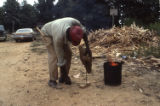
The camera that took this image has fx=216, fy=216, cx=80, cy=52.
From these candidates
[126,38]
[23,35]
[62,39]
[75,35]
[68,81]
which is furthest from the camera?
[23,35]

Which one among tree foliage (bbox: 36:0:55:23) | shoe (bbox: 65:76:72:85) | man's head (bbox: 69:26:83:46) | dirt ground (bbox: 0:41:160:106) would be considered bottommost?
dirt ground (bbox: 0:41:160:106)

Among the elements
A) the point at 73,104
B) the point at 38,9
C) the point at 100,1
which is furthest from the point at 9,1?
the point at 73,104

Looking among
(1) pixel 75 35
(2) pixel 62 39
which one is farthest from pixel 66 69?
(1) pixel 75 35

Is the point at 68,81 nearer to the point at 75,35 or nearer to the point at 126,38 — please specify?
the point at 75,35

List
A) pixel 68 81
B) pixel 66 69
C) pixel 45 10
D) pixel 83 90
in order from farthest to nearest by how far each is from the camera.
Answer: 1. pixel 45 10
2. pixel 68 81
3. pixel 66 69
4. pixel 83 90

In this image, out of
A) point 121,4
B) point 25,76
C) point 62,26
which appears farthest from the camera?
point 121,4

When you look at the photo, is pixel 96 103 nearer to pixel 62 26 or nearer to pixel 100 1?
pixel 62 26

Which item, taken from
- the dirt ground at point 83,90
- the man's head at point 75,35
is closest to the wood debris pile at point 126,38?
the dirt ground at point 83,90

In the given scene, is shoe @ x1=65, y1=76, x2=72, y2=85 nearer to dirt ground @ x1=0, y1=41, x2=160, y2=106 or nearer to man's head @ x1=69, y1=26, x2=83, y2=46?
dirt ground @ x1=0, y1=41, x2=160, y2=106

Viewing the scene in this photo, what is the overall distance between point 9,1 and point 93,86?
114ft

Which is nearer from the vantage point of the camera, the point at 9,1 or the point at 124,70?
the point at 124,70

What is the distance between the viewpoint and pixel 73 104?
4.02 metres

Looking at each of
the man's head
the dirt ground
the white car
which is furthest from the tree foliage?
the man's head

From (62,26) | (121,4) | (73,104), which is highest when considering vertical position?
(121,4)
